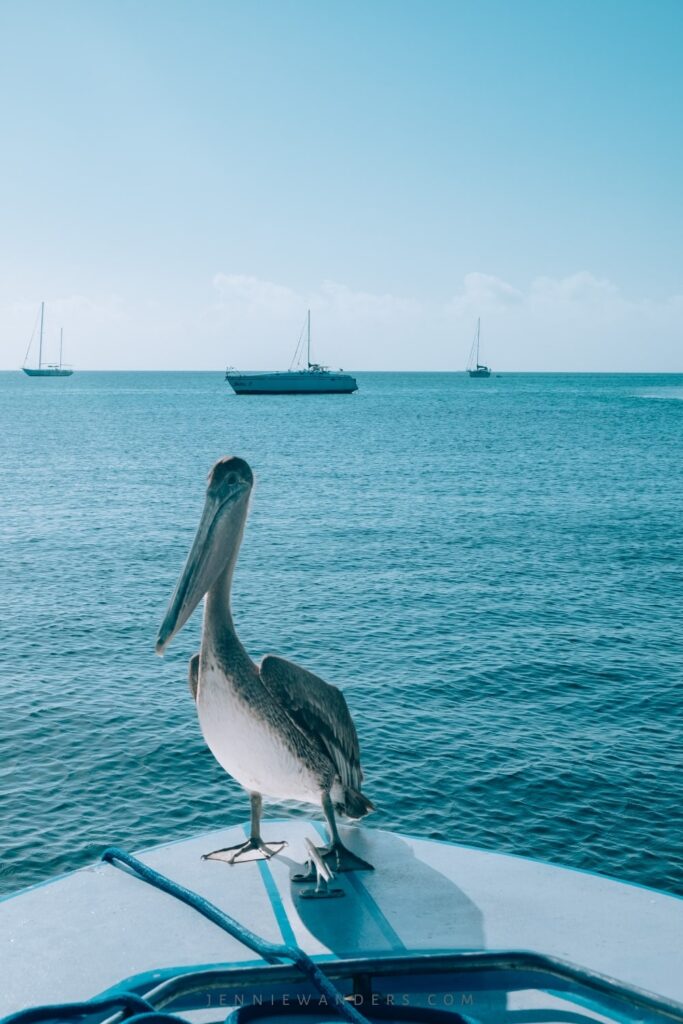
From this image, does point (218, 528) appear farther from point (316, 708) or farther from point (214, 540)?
point (316, 708)

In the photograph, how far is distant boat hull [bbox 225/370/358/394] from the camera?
17650 cm

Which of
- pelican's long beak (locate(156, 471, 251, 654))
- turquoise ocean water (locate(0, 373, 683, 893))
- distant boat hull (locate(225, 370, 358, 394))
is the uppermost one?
distant boat hull (locate(225, 370, 358, 394))

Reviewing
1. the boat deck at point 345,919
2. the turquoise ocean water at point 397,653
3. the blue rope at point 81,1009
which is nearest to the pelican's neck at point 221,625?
the boat deck at point 345,919

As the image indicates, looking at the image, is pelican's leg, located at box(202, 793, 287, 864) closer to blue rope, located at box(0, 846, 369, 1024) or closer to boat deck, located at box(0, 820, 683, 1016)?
boat deck, located at box(0, 820, 683, 1016)

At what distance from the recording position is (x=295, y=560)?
40375 millimetres

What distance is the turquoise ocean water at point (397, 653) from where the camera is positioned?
18.1m

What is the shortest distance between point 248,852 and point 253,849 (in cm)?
5

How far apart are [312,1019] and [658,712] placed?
20.4 meters

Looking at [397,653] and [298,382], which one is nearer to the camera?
[397,653]

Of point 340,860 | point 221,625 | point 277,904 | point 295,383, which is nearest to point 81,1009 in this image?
point 277,904

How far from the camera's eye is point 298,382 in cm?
17688

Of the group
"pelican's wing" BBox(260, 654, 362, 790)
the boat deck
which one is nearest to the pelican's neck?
"pelican's wing" BBox(260, 654, 362, 790)

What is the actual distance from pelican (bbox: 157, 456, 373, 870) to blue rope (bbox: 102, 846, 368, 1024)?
0.76 m

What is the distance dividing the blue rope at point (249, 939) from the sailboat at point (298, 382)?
6511 inches
